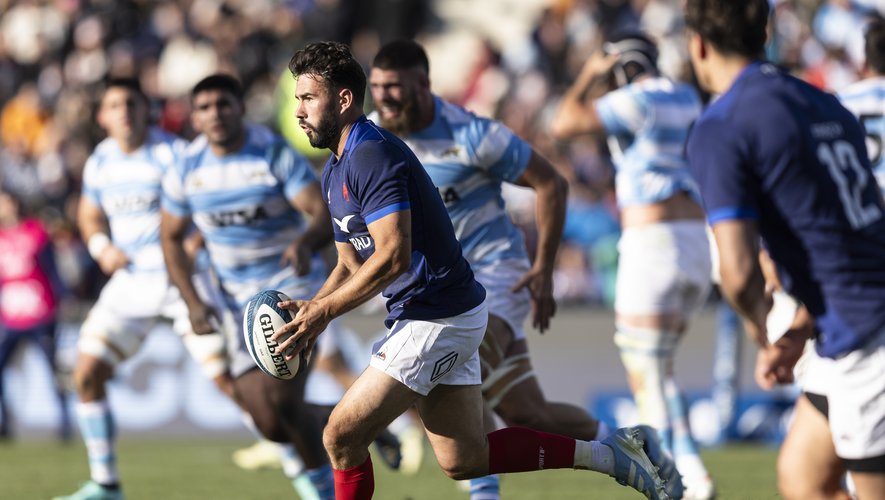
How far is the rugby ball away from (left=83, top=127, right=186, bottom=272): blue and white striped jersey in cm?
416

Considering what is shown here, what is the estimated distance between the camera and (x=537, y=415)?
293 inches

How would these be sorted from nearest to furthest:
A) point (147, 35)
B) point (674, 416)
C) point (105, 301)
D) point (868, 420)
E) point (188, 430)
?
point (868, 420)
point (674, 416)
point (105, 301)
point (188, 430)
point (147, 35)

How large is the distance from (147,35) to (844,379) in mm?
17672

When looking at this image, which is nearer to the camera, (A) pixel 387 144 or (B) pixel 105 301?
(A) pixel 387 144

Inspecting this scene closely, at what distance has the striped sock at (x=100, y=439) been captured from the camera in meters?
9.13

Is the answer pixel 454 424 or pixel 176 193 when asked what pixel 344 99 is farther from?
pixel 176 193

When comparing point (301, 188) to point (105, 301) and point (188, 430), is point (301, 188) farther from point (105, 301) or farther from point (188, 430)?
point (188, 430)

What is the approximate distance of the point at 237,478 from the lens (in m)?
11.1

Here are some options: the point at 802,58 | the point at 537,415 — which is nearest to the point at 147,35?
the point at 802,58

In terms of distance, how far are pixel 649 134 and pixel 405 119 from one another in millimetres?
2092

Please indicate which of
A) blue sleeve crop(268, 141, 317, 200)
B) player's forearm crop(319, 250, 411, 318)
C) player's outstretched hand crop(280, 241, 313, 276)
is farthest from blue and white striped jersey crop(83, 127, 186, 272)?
player's forearm crop(319, 250, 411, 318)

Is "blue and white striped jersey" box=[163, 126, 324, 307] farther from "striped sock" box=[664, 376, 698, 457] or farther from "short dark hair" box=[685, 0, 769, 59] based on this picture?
"short dark hair" box=[685, 0, 769, 59]

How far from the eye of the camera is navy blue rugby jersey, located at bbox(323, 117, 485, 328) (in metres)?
5.70

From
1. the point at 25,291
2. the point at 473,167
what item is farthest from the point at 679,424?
the point at 25,291
